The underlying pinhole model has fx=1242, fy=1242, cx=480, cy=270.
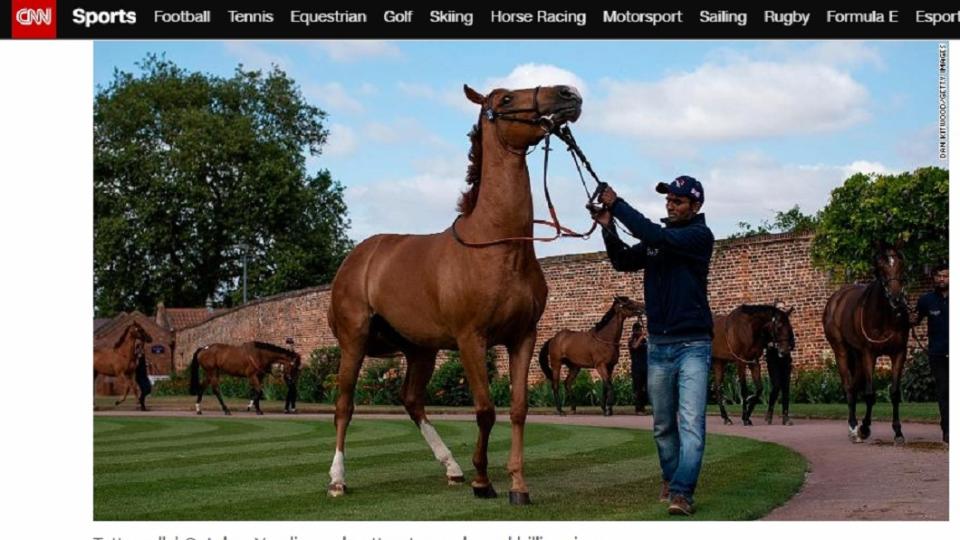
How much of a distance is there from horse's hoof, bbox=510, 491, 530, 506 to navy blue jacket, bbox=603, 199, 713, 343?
1343 mm

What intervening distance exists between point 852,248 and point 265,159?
36847 mm

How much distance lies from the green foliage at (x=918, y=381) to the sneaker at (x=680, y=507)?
16454 millimetres

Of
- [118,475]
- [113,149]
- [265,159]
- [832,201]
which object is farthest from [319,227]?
[118,475]

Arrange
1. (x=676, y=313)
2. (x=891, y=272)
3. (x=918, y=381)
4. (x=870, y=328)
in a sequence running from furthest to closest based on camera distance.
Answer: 1. (x=918, y=381)
2. (x=870, y=328)
3. (x=891, y=272)
4. (x=676, y=313)

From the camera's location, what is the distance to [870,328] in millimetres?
15180

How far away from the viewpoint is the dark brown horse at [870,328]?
14.5 m

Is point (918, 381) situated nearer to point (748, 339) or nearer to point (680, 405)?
point (748, 339)

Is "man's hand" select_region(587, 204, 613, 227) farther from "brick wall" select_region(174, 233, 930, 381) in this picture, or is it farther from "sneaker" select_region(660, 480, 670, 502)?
"brick wall" select_region(174, 233, 930, 381)

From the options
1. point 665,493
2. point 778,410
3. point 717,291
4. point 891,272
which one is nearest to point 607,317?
point 717,291

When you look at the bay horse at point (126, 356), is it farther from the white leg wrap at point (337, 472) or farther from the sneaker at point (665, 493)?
the sneaker at point (665, 493)

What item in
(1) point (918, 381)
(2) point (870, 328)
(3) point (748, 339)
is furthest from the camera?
(1) point (918, 381)
